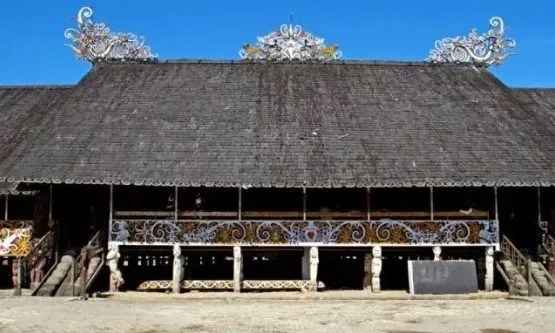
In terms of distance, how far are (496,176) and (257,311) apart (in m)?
7.95

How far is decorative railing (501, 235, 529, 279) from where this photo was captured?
20219mm

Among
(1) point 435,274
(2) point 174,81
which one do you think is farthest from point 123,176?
(1) point 435,274

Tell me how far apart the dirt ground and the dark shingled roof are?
3121 mm

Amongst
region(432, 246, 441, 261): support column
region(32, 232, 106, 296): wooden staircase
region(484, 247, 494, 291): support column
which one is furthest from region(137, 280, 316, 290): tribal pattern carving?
region(484, 247, 494, 291): support column

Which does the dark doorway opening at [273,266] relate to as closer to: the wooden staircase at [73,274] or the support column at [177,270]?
the support column at [177,270]

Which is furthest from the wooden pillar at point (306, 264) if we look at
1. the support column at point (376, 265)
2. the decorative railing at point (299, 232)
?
the support column at point (376, 265)

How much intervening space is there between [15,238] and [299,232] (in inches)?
330

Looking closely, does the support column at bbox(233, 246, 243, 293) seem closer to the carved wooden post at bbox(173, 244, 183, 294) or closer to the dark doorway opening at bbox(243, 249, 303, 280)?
the carved wooden post at bbox(173, 244, 183, 294)

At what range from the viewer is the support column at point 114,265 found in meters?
20.4

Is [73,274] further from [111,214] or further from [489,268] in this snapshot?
[489,268]

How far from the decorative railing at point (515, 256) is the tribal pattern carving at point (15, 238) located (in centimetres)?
1362

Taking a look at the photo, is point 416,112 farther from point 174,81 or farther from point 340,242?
point 174,81

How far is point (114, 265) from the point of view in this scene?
20.4m

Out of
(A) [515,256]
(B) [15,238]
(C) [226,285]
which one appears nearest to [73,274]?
(B) [15,238]
